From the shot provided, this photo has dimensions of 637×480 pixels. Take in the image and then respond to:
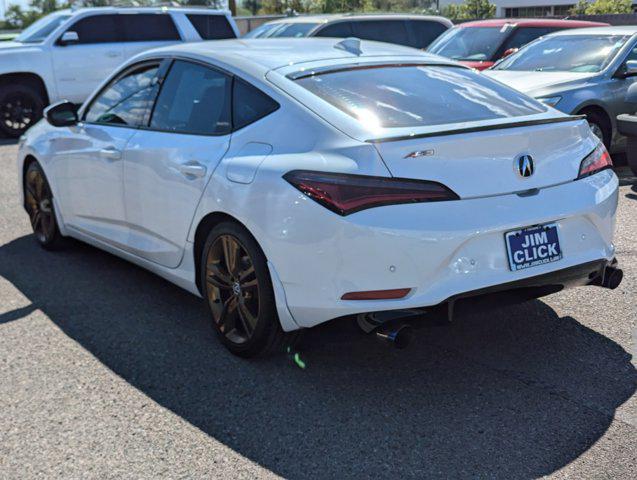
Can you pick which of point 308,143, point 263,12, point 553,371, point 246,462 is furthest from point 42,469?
point 263,12

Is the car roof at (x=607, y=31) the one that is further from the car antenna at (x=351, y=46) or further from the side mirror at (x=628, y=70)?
the car antenna at (x=351, y=46)

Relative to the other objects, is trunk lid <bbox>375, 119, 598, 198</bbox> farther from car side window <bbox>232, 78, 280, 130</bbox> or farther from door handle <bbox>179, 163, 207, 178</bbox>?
door handle <bbox>179, 163, 207, 178</bbox>

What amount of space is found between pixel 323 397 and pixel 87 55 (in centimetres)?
1188

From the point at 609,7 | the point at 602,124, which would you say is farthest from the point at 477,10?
the point at 602,124

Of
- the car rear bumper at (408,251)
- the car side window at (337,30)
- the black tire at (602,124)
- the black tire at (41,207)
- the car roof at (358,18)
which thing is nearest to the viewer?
the car rear bumper at (408,251)

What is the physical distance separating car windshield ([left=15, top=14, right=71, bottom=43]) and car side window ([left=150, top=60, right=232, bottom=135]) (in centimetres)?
1036

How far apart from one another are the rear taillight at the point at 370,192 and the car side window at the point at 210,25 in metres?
12.5

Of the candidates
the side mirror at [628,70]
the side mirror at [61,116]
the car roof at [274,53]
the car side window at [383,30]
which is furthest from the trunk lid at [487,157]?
the car side window at [383,30]

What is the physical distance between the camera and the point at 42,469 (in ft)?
11.7

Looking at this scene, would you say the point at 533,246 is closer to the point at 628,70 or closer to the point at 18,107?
the point at 628,70

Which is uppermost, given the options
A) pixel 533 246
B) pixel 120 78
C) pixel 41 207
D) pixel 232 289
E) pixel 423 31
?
pixel 120 78

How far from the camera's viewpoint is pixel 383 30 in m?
15.9

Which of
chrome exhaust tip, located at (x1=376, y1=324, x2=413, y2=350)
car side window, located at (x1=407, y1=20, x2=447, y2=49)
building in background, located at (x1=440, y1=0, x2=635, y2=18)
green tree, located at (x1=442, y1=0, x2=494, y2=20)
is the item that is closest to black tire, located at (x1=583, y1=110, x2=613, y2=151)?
chrome exhaust tip, located at (x1=376, y1=324, x2=413, y2=350)

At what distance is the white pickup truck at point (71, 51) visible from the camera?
14.4m
